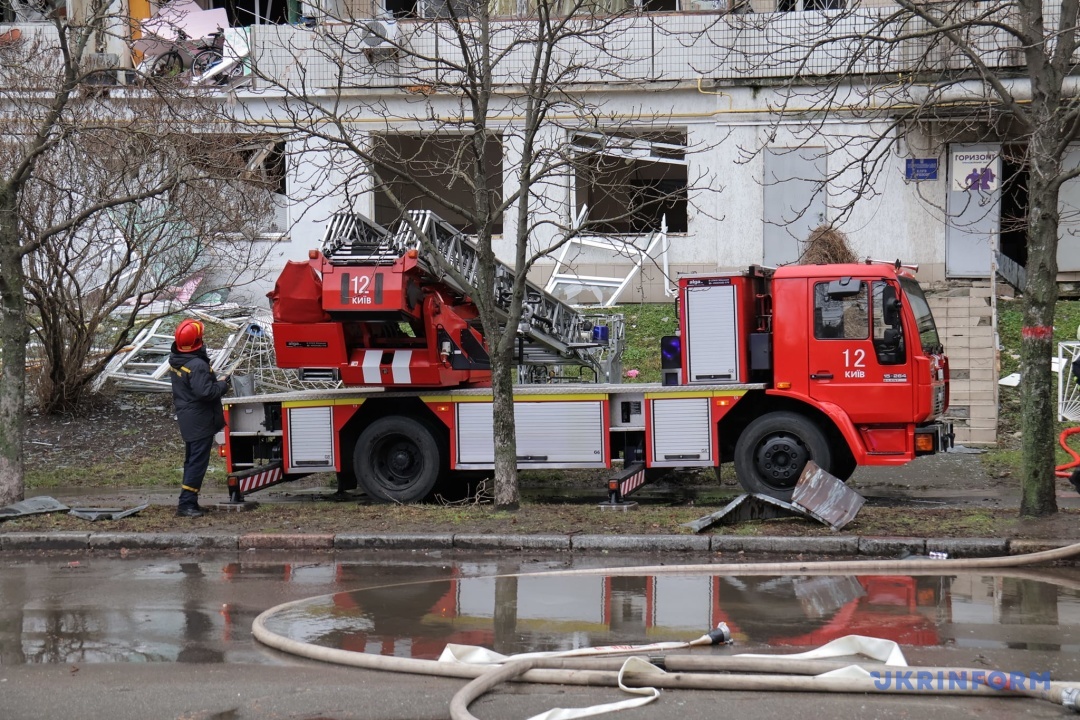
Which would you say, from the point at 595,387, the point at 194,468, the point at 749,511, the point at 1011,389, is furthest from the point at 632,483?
the point at 1011,389

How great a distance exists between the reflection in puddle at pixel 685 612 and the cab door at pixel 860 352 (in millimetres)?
3074

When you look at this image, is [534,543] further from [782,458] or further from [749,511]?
[782,458]

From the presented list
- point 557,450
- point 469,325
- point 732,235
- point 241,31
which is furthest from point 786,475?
point 241,31

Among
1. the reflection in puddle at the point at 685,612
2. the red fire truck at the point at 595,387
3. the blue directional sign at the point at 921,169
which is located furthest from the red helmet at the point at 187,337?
the blue directional sign at the point at 921,169

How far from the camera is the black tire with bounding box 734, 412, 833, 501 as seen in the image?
37.3 ft

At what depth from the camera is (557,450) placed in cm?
1200

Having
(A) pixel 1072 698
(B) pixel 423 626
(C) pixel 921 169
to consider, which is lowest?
(B) pixel 423 626

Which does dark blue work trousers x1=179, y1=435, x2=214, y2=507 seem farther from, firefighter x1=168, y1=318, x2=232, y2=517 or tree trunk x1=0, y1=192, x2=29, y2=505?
tree trunk x1=0, y1=192, x2=29, y2=505

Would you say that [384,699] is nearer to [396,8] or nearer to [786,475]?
[786,475]

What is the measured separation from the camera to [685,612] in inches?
289

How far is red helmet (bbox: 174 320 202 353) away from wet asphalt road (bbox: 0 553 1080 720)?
232cm

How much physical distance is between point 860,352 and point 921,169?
10.8 m

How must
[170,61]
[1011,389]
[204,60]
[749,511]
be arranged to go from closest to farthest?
1. [749,511]
2. [1011,389]
3. [170,61]
4. [204,60]

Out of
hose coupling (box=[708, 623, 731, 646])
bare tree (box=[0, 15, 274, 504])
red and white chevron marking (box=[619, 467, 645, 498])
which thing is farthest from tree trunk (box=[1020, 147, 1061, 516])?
bare tree (box=[0, 15, 274, 504])
